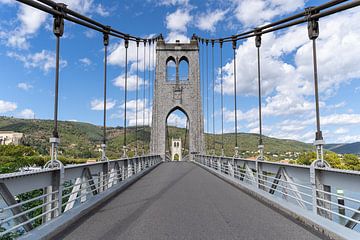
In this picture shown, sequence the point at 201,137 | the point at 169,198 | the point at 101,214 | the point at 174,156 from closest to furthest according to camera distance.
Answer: the point at 101,214 < the point at 169,198 < the point at 201,137 < the point at 174,156

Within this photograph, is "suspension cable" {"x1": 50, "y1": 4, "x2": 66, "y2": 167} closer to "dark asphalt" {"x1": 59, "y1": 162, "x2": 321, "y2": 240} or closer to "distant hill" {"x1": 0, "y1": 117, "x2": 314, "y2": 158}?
"dark asphalt" {"x1": 59, "y1": 162, "x2": 321, "y2": 240}

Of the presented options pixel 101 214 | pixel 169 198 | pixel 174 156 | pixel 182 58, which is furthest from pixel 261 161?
pixel 174 156

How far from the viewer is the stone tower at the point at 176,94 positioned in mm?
46000

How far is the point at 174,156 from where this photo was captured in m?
75.4

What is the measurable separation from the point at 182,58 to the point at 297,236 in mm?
45870

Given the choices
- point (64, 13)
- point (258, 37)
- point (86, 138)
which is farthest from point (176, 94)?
point (86, 138)

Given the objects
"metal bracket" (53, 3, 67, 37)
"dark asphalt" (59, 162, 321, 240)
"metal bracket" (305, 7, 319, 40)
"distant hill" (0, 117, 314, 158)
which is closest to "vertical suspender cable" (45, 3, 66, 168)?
"metal bracket" (53, 3, 67, 37)

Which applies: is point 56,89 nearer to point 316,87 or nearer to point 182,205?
point 182,205

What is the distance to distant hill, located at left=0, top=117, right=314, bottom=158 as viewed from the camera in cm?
8762

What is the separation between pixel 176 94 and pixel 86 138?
7795 cm

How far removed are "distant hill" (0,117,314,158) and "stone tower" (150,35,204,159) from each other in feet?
116

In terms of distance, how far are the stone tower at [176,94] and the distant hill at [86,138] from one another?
35.5 metres

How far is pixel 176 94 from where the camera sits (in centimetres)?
4747

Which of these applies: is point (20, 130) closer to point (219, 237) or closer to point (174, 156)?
point (174, 156)
